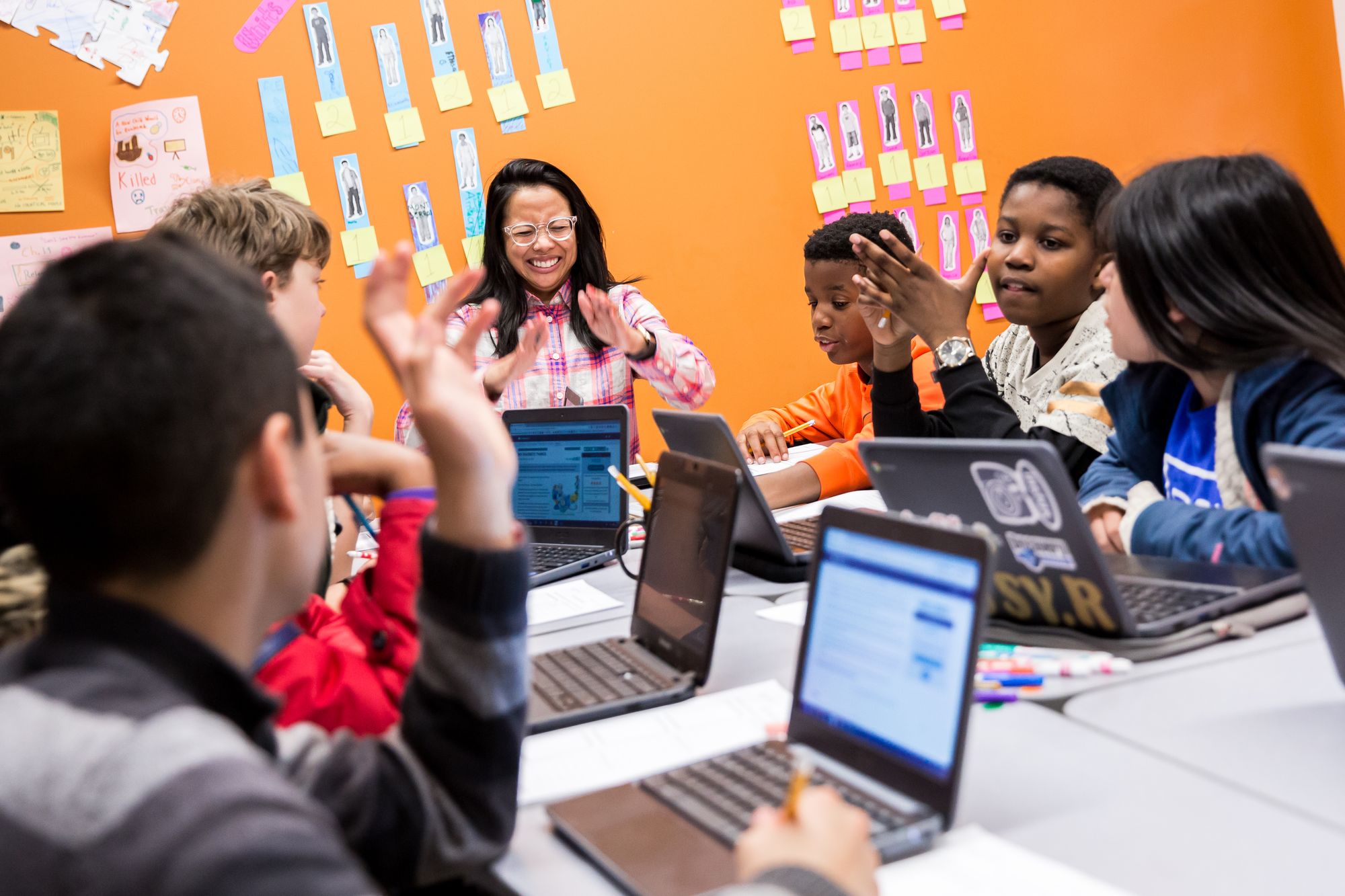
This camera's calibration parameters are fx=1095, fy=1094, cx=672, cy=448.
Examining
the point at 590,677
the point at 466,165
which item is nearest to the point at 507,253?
the point at 466,165

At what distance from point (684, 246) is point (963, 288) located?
146cm

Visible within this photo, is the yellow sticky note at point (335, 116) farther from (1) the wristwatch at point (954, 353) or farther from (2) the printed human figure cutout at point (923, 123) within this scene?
(1) the wristwatch at point (954, 353)

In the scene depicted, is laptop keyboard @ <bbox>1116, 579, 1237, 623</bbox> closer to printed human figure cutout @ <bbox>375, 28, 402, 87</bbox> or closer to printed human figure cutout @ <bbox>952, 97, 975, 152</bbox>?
printed human figure cutout @ <bbox>375, 28, 402, 87</bbox>

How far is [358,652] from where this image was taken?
40.0 inches

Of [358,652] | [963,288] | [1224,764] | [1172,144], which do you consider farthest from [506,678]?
[1172,144]

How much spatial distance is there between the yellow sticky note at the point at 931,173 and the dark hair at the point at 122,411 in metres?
3.21

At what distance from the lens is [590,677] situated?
116 centimetres

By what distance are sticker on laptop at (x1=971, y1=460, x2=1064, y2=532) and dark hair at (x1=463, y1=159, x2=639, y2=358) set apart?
64.4 inches

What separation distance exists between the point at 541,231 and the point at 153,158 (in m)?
1.05

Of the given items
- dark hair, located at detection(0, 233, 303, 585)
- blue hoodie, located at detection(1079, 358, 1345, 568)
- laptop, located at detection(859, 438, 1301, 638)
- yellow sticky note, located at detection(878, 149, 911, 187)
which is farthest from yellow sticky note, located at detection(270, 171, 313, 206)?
dark hair, located at detection(0, 233, 303, 585)

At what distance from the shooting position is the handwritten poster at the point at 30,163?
2750 mm

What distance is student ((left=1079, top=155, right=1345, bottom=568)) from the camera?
4.15ft

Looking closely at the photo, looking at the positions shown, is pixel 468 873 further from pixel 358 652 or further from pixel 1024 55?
pixel 1024 55

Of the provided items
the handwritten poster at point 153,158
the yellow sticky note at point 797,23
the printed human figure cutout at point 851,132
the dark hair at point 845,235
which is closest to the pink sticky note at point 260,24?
the handwritten poster at point 153,158
